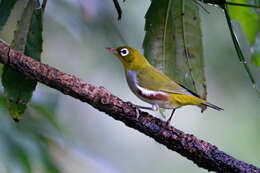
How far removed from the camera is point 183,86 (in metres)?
2.99

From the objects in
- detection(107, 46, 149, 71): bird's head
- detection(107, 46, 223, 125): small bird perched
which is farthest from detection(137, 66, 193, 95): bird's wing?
detection(107, 46, 149, 71): bird's head

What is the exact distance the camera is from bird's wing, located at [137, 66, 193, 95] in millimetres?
2953

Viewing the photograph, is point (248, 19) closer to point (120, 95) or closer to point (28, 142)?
point (28, 142)

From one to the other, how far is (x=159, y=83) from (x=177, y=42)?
0.38 m

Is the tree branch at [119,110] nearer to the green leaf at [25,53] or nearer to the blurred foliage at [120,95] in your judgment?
the green leaf at [25,53]

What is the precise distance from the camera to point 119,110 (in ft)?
7.74

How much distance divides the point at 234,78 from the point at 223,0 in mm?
4347

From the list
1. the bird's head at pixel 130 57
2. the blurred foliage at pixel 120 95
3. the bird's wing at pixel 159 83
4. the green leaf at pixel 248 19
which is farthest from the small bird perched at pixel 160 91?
the blurred foliage at pixel 120 95

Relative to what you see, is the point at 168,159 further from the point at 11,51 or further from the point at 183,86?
the point at 11,51

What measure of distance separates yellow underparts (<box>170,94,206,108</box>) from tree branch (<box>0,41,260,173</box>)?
414 mm

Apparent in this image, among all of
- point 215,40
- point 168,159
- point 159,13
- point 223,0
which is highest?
point 223,0

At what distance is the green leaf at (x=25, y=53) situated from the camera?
8.40 feet

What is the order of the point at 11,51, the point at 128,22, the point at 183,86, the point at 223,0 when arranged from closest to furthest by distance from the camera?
1. the point at 11,51
2. the point at 223,0
3. the point at 183,86
4. the point at 128,22

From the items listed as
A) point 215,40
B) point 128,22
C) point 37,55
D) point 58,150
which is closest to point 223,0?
point 37,55
